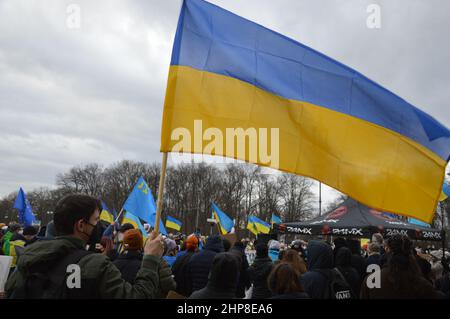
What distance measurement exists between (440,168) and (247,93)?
2.72 meters

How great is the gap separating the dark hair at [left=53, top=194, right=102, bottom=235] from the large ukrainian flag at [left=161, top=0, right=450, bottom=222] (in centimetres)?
228

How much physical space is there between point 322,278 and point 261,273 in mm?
2110

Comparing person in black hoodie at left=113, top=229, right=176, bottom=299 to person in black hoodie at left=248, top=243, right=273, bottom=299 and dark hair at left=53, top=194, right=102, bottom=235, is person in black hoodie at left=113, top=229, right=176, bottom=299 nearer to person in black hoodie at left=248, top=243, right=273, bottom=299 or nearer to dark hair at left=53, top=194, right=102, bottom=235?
dark hair at left=53, top=194, right=102, bottom=235

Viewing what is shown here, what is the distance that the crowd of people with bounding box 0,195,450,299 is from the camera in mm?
2365

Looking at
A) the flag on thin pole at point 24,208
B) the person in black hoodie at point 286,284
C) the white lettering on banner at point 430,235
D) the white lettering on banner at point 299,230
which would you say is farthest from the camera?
the flag on thin pole at point 24,208

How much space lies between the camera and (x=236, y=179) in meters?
73.5

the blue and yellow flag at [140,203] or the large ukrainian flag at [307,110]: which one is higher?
the large ukrainian flag at [307,110]

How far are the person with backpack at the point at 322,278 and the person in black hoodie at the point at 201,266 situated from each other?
195cm

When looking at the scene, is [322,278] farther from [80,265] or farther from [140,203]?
[140,203]

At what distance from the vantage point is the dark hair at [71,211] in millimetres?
2633

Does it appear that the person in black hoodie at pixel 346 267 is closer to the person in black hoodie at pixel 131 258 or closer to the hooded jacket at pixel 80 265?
the person in black hoodie at pixel 131 258

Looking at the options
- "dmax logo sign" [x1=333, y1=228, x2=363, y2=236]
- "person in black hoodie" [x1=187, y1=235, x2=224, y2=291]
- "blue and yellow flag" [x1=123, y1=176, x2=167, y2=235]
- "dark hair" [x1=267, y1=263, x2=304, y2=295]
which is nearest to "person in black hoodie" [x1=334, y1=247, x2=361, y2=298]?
"person in black hoodie" [x1=187, y1=235, x2=224, y2=291]

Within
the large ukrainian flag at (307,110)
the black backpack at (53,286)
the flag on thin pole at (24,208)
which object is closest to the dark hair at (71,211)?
the black backpack at (53,286)
